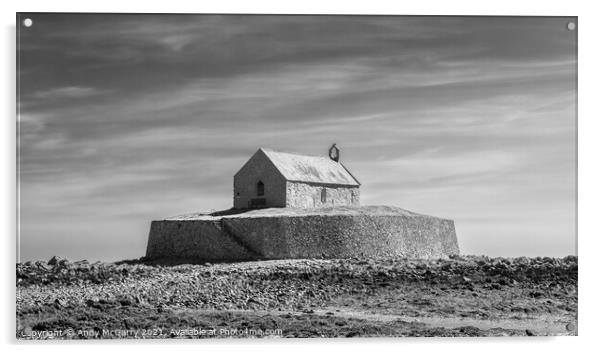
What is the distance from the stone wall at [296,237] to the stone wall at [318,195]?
2.97 m

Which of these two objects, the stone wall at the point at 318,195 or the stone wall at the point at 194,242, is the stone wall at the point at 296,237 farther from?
the stone wall at the point at 318,195

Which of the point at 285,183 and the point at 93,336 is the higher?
the point at 285,183

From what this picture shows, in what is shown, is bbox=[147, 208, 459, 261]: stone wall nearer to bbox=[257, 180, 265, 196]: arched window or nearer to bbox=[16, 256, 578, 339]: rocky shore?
bbox=[16, 256, 578, 339]: rocky shore

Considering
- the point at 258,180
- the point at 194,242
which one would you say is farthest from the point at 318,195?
the point at 194,242

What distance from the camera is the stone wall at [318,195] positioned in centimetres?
3027

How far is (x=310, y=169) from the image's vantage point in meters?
31.9

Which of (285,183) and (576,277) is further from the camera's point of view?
(285,183)

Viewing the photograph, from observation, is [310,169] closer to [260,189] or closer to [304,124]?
[260,189]

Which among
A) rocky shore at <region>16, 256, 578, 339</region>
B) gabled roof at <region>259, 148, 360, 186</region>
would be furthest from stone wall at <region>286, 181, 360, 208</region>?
rocky shore at <region>16, 256, 578, 339</region>

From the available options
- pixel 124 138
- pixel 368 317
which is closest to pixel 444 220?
pixel 368 317

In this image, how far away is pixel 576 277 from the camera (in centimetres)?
1827

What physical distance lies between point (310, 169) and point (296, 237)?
19.5 ft

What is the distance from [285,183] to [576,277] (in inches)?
525
